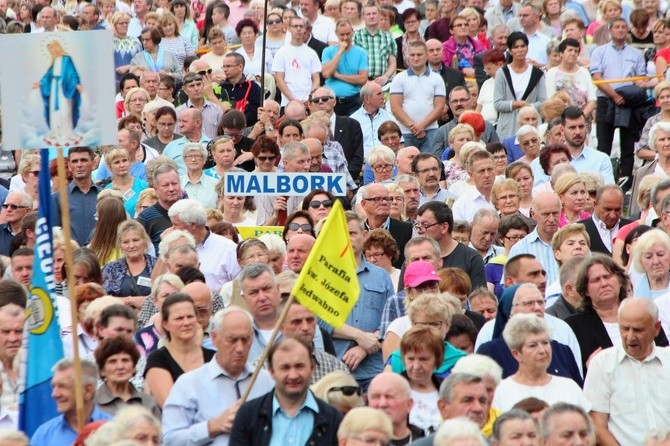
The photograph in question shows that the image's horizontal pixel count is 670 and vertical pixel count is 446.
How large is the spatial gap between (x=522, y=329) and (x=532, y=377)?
276 millimetres

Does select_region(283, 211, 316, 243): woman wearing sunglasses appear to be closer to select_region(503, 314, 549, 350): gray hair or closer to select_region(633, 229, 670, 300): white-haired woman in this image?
select_region(633, 229, 670, 300): white-haired woman

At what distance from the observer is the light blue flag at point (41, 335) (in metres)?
10.4

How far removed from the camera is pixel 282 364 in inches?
389

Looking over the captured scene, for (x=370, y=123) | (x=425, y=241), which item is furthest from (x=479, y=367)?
(x=370, y=123)

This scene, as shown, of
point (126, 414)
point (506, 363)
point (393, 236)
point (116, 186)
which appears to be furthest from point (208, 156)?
point (126, 414)

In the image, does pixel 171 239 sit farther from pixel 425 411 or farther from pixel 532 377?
pixel 532 377

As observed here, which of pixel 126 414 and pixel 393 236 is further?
pixel 393 236

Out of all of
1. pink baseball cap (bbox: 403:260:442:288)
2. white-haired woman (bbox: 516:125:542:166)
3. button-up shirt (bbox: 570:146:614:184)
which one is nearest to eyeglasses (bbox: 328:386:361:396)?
pink baseball cap (bbox: 403:260:442:288)

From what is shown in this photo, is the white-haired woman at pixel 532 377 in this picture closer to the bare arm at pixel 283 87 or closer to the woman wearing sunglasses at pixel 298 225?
the woman wearing sunglasses at pixel 298 225

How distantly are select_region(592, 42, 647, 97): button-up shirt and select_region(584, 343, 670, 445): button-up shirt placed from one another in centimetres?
1106

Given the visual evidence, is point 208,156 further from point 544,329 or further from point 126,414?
point 126,414

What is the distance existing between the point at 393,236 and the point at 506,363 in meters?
4.20

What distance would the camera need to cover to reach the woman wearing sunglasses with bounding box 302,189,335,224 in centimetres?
1488

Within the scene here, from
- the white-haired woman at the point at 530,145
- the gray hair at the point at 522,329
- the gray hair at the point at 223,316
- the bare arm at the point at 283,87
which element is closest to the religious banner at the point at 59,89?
the gray hair at the point at 223,316
